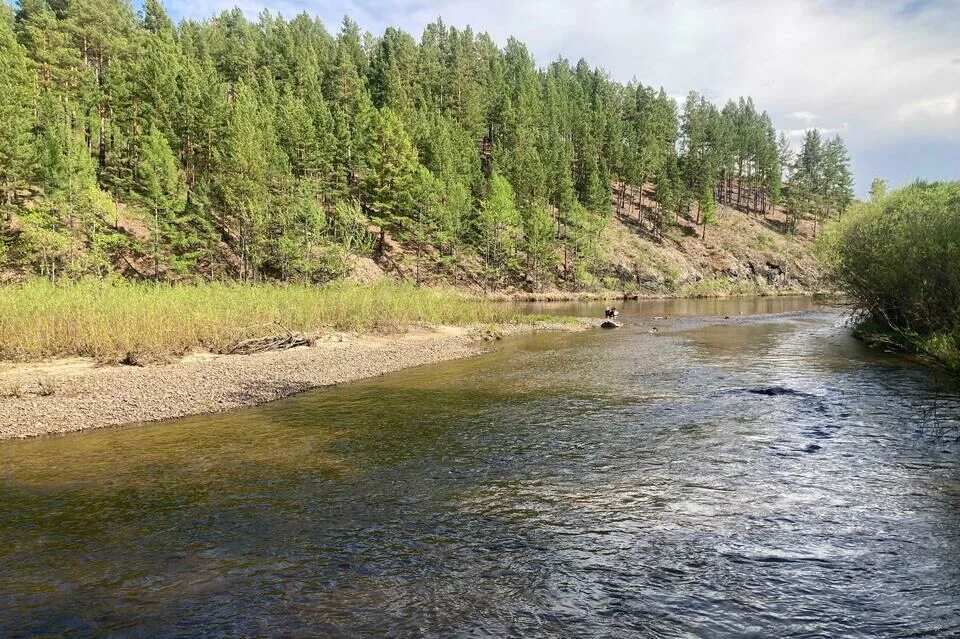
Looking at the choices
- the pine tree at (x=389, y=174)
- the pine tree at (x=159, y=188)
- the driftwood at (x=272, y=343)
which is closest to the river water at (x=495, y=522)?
the driftwood at (x=272, y=343)

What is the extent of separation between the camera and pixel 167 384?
667 inches

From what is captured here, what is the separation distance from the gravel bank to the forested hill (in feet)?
91.7

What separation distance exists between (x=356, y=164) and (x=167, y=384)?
54580mm

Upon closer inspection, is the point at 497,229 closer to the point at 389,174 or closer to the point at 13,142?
the point at 389,174

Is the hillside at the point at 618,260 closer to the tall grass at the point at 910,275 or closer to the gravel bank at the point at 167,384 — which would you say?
the gravel bank at the point at 167,384

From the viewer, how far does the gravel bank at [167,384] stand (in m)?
14.1

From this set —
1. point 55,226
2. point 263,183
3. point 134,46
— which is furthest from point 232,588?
point 134,46

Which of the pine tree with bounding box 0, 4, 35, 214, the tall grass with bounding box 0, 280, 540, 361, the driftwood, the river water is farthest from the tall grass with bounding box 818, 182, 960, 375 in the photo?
the pine tree with bounding box 0, 4, 35, 214

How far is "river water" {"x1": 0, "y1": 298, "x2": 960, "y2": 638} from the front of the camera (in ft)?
20.8

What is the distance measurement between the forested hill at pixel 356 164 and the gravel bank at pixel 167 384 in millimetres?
27963

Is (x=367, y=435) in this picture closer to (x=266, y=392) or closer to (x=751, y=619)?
(x=266, y=392)

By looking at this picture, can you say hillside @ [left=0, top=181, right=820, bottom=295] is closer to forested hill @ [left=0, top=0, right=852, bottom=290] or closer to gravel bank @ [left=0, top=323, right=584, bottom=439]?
forested hill @ [left=0, top=0, right=852, bottom=290]

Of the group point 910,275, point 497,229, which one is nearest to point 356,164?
point 497,229

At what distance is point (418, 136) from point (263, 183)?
96.1 ft
